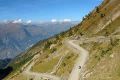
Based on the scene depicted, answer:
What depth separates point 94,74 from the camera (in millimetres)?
50156

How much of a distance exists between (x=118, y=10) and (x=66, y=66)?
4876 cm

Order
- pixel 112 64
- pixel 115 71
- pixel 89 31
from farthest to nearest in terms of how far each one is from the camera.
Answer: pixel 89 31, pixel 112 64, pixel 115 71

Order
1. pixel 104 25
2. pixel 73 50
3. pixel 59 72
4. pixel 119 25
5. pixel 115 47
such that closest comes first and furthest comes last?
pixel 115 47 → pixel 59 72 → pixel 73 50 → pixel 119 25 → pixel 104 25

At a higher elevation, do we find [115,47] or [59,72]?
[115,47]

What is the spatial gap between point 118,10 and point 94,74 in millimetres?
67825

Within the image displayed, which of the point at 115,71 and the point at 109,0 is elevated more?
the point at 109,0

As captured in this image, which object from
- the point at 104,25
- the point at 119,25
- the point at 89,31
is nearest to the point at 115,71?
the point at 119,25

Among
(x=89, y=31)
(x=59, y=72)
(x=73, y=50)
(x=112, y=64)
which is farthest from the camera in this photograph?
(x=89, y=31)

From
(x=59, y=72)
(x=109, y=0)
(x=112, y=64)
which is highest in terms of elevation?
(x=109, y=0)

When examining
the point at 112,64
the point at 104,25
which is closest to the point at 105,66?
the point at 112,64

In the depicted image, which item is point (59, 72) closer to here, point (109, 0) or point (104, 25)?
point (104, 25)

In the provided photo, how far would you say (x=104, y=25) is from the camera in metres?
111

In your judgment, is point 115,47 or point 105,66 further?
point 115,47

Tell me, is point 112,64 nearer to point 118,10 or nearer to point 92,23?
point 118,10
